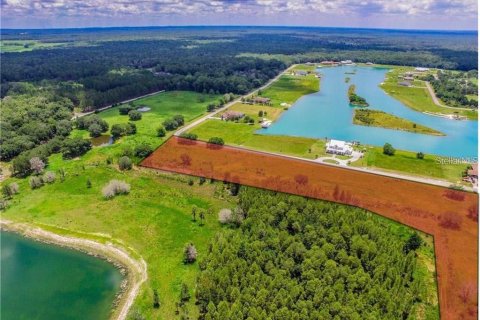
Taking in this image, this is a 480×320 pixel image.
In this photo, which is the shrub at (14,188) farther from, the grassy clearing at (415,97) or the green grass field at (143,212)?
the grassy clearing at (415,97)

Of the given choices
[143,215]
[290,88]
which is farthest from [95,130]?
[290,88]

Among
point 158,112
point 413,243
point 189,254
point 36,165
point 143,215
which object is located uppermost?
point 158,112

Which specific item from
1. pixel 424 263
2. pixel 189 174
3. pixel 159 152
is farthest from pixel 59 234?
pixel 424 263

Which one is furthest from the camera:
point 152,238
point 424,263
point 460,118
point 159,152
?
point 460,118

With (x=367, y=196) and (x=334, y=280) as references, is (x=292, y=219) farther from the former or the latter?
(x=367, y=196)

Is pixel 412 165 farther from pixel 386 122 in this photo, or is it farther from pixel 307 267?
pixel 307 267

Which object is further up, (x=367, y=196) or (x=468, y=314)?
(x=367, y=196)

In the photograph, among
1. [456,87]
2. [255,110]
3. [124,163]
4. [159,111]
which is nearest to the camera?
[124,163]
